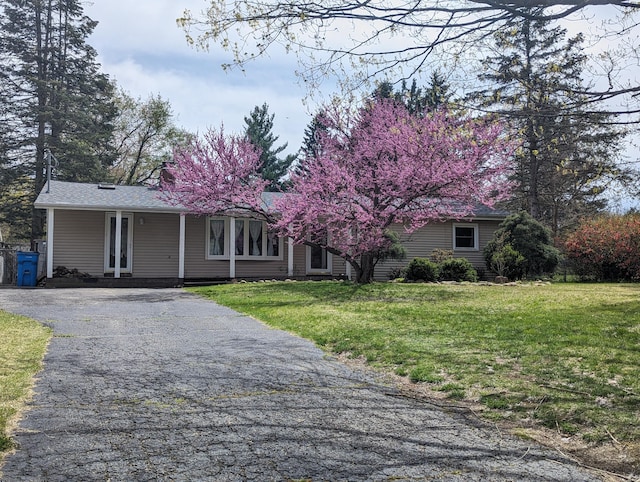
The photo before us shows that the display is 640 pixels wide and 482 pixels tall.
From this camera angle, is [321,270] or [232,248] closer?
[232,248]

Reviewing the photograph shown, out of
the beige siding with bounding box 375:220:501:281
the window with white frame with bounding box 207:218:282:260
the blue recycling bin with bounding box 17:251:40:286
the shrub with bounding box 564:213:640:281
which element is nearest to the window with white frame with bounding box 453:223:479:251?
the beige siding with bounding box 375:220:501:281

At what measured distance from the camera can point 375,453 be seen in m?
3.34

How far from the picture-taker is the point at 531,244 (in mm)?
19484

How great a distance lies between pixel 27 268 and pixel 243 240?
24.1 ft

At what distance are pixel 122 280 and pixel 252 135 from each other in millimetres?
24850

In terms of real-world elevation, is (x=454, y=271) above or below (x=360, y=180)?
below

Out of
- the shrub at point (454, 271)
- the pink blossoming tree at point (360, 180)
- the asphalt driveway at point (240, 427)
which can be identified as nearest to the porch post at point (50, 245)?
the pink blossoming tree at point (360, 180)

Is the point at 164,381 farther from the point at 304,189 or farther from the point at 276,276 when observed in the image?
the point at 276,276

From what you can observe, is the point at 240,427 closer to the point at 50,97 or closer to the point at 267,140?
the point at 50,97

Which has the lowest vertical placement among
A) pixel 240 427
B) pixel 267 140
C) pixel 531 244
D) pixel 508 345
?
pixel 240 427

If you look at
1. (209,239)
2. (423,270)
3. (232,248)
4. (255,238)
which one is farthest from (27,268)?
(423,270)

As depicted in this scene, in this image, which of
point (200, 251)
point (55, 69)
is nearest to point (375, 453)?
point (200, 251)

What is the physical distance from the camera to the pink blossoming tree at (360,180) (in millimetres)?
14492

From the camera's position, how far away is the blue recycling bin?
60.0 ft
